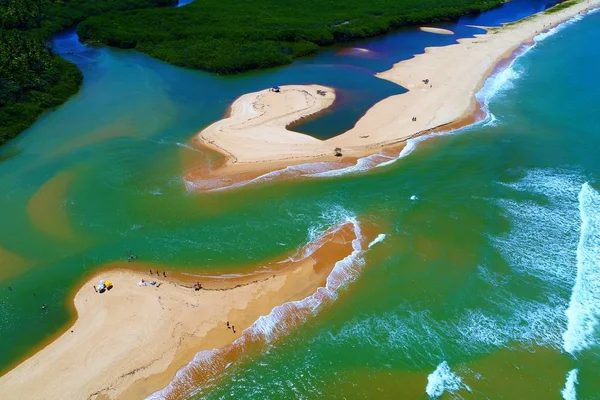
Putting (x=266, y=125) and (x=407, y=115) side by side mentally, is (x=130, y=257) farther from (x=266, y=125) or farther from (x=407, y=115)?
(x=407, y=115)

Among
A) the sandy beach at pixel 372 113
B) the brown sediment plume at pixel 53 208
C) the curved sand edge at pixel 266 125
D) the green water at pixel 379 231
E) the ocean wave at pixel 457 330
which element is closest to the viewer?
the green water at pixel 379 231

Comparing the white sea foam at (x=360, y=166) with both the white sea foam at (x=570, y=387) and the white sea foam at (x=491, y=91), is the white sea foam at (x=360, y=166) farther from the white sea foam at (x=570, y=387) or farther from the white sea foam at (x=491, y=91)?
the white sea foam at (x=570, y=387)

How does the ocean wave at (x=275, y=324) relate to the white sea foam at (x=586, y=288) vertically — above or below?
below

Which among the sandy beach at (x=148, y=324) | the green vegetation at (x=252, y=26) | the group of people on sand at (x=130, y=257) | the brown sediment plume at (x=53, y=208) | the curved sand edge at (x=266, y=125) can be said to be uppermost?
the green vegetation at (x=252, y=26)

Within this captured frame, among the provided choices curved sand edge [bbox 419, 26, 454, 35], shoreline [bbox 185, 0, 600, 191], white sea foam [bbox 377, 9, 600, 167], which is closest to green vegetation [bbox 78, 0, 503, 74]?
curved sand edge [bbox 419, 26, 454, 35]

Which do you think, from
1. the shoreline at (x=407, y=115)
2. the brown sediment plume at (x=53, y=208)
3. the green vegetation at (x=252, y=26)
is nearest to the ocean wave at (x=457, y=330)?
the shoreline at (x=407, y=115)

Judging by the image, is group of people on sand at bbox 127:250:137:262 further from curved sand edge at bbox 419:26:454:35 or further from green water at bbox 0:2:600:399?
curved sand edge at bbox 419:26:454:35
